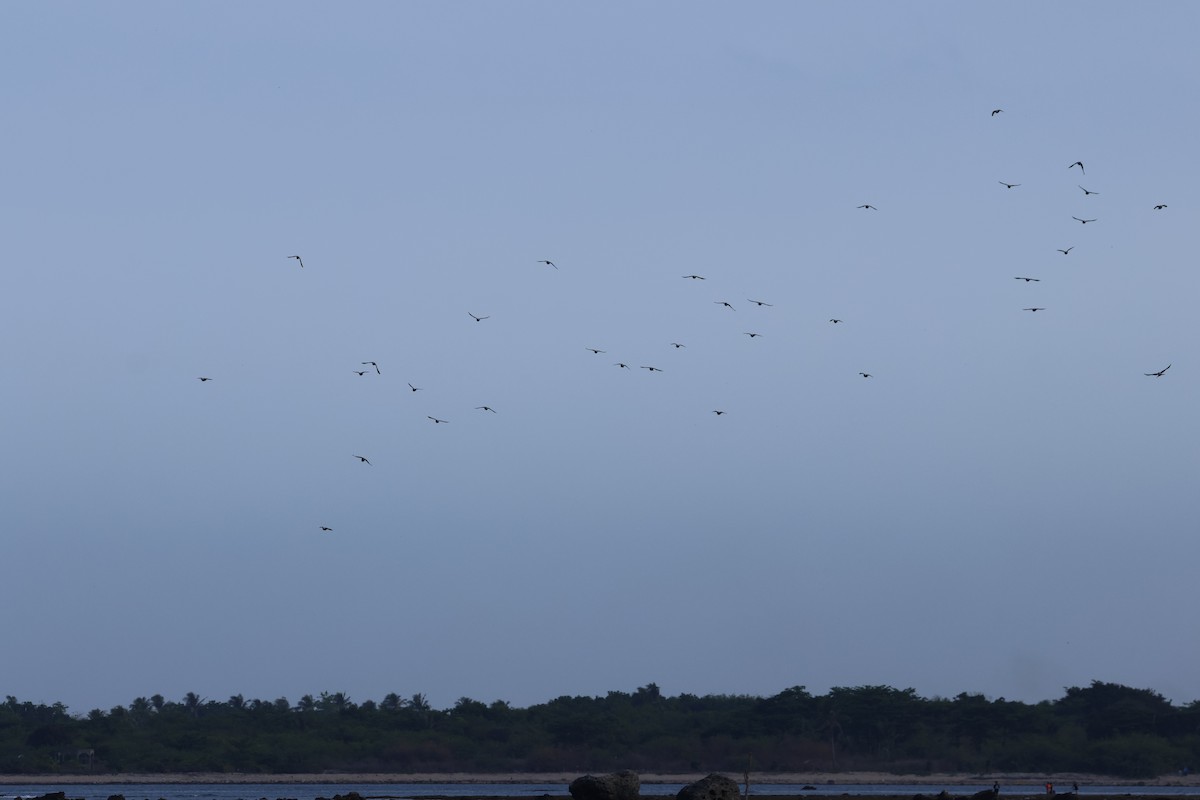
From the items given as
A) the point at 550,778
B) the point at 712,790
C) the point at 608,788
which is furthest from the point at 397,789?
the point at 712,790

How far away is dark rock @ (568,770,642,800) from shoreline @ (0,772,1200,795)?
8546 cm

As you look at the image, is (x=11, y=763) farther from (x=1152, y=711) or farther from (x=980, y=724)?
(x=1152, y=711)

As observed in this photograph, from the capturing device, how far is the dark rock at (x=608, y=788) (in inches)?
3081

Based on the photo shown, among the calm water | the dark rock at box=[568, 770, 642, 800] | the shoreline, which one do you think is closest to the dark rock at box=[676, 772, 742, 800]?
the dark rock at box=[568, 770, 642, 800]

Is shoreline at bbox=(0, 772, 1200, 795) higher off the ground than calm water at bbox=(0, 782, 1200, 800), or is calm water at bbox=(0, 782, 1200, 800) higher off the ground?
shoreline at bbox=(0, 772, 1200, 795)

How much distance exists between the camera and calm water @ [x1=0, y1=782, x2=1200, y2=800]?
146 metres

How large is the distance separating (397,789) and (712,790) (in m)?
94.9

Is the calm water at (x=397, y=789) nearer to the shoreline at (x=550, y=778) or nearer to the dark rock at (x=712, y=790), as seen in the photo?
the shoreline at (x=550, y=778)

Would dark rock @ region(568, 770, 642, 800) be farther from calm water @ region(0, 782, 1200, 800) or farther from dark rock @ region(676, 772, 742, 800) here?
calm water @ region(0, 782, 1200, 800)

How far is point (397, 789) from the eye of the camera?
159250mm

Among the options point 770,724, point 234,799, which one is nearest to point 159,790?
point 234,799

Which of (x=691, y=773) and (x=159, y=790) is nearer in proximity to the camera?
(x=159, y=790)

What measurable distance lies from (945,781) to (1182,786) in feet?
81.0

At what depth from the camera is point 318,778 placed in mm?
192875
